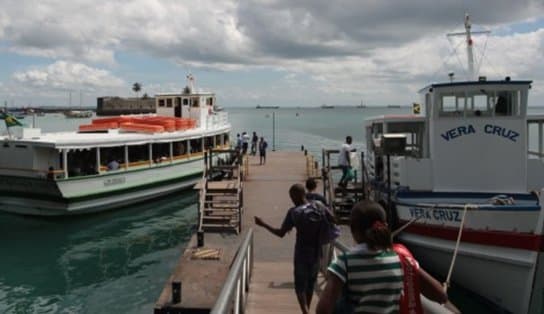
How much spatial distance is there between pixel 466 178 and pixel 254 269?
5.73 meters

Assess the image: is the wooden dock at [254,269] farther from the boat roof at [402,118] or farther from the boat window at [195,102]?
the boat window at [195,102]

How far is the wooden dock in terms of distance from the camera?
310 inches

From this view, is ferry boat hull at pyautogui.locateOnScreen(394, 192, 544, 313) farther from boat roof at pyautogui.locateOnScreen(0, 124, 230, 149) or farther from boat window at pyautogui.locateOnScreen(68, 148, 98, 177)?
boat window at pyautogui.locateOnScreen(68, 148, 98, 177)

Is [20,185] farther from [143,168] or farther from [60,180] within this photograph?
[143,168]

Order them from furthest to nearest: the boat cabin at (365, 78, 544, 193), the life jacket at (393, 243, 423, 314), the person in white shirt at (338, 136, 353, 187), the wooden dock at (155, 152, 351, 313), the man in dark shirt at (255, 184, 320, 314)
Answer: the person in white shirt at (338, 136, 353, 187) → the boat cabin at (365, 78, 544, 193) → the wooden dock at (155, 152, 351, 313) → the man in dark shirt at (255, 184, 320, 314) → the life jacket at (393, 243, 423, 314)

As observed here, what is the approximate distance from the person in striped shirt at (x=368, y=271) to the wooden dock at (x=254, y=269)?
13.3ft

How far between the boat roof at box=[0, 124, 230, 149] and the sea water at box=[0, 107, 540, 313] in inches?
110

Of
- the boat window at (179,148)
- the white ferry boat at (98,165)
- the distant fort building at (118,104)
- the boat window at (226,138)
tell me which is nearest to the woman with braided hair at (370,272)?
the white ferry boat at (98,165)

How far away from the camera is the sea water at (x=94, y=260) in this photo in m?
12.0

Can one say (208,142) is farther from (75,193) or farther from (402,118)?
(402,118)

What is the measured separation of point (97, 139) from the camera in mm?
20484

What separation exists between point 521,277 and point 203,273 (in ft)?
19.2

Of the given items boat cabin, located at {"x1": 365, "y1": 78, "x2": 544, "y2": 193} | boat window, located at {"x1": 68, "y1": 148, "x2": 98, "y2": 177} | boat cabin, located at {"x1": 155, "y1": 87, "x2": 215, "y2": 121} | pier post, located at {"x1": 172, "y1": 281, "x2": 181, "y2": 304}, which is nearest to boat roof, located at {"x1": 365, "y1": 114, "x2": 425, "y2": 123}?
boat cabin, located at {"x1": 365, "y1": 78, "x2": 544, "y2": 193}

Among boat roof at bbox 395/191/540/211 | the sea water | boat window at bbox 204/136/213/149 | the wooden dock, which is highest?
boat window at bbox 204/136/213/149
